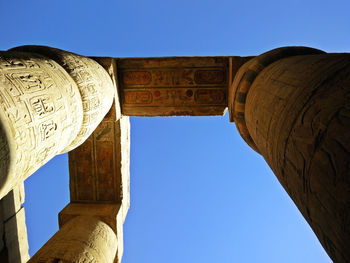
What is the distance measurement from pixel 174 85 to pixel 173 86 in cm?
3

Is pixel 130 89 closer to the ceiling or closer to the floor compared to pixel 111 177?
closer to the ceiling

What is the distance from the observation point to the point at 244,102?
3.10m

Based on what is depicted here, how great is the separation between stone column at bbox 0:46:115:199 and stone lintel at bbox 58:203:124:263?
230 centimetres

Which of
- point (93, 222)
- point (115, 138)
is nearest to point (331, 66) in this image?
point (115, 138)

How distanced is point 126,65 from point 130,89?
17.8 inches

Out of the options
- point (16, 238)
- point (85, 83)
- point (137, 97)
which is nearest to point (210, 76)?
point (137, 97)

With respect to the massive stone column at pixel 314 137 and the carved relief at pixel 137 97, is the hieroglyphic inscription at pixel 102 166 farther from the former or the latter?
the massive stone column at pixel 314 137

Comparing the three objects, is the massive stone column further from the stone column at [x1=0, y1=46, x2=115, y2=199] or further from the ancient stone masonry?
the stone column at [x1=0, y1=46, x2=115, y2=199]

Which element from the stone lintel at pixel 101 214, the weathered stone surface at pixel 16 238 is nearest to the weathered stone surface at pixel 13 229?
the weathered stone surface at pixel 16 238

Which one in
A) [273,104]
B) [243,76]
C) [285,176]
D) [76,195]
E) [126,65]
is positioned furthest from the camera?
[76,195]

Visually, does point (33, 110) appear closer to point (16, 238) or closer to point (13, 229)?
point (13, 229)

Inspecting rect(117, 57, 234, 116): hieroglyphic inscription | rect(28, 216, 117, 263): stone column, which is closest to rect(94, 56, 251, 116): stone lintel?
rect(117, 57, 234, 116): hieroglyphic inscription

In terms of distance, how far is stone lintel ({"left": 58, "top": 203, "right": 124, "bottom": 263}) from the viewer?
4.46 meters

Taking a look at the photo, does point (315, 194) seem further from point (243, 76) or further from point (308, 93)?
point (243, 76)
